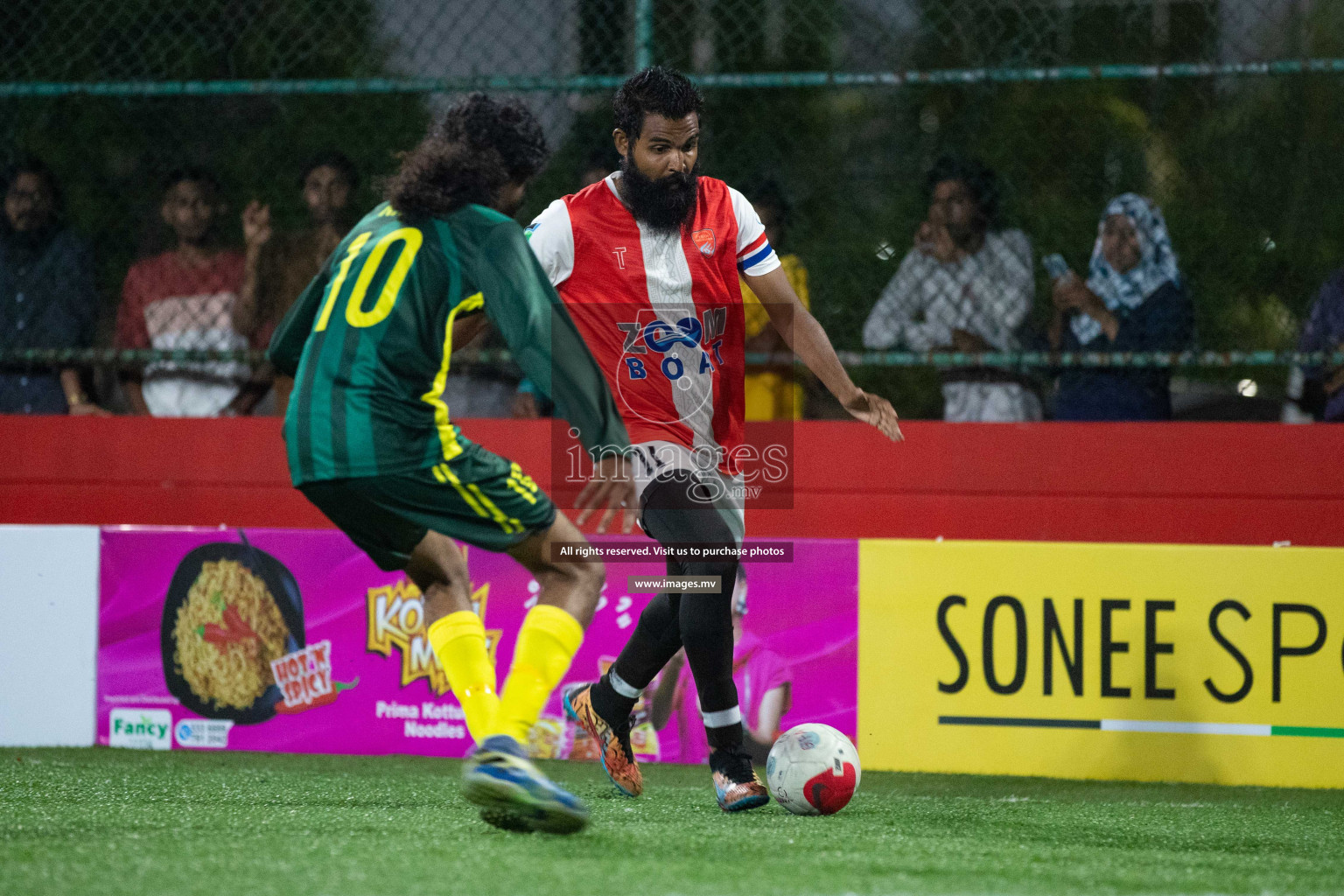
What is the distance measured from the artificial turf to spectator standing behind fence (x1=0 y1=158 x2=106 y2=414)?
7.64 ft

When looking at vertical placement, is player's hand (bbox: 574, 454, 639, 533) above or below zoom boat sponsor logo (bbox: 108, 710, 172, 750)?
above

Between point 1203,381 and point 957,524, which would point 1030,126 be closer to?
point 1203,381

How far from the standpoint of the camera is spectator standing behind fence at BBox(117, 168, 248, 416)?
686 cm

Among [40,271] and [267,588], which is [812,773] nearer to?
[267,588]

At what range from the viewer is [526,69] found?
6828 mm

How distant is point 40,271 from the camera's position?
6895 mm

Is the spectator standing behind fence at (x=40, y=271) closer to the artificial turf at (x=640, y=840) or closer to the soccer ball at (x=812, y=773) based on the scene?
the artificial turf at (x=640, y=840)

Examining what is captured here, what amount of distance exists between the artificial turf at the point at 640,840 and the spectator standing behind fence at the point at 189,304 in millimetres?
2081

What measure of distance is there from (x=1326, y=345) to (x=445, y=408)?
4135 mm

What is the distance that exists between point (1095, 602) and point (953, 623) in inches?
21.3

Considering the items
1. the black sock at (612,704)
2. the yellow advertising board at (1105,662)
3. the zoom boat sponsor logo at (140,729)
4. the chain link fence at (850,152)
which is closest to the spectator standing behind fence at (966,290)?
the chain link fence at (850,152)

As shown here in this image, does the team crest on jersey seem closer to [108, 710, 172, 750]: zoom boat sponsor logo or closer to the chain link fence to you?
the chain link fence

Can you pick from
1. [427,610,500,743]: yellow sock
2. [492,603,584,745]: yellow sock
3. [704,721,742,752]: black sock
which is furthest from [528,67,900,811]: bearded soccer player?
[427,610,500,743]: yellow sock

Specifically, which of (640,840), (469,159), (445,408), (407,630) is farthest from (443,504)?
(407,630)
